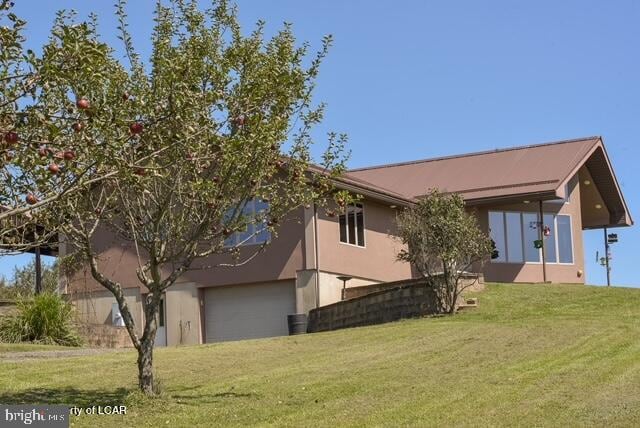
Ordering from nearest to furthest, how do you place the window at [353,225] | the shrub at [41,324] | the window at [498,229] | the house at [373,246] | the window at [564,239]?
the shrub at [41,324]
the house at [373,246]
the window at [353,225]
the window at [498,229]
the window at [564,239]

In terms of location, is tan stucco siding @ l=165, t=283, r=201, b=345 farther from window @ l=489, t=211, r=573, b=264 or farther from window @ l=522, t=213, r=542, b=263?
window @ l=522, t=213, r=542, b=263

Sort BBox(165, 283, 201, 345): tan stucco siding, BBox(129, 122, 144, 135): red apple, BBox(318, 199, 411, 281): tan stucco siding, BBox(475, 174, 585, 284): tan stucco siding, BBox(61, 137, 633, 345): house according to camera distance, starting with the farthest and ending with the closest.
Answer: BBox(475, 174, 585, 284): tan stucco siding, BBox(165, 283, 201, 345): tan stucco siding, BBox(318, 199, 411, 281): tan stucco siding, BBox(61, 137, 633, 345): house, BBox(129, 122, 144, 135): red apple

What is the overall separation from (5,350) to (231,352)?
4727 mm

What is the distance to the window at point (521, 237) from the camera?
3275 centimetres

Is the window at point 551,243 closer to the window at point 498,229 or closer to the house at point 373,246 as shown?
the house at point 373,246

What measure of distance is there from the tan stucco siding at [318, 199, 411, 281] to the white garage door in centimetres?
145

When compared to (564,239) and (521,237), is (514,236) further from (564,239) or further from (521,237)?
(564,239)

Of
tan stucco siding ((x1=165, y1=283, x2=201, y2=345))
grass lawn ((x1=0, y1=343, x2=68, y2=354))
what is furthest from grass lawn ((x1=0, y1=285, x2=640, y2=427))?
tan stucco siding ((x1=165, y1=283, x2=201, y2=345))

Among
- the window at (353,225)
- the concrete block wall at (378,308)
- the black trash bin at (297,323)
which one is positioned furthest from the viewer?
the window at (353,225)

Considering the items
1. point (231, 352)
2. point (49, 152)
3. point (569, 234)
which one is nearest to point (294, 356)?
point (231, 352)

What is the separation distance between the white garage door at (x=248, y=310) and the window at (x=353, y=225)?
7.70ft

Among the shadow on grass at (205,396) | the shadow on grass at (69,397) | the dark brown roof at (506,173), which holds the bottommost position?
the shadow on grass at (205,396)

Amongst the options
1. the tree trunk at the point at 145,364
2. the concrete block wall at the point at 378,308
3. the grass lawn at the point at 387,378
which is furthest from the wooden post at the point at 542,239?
the tree trunk at the point at 145,364

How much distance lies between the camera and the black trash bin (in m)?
26.0
